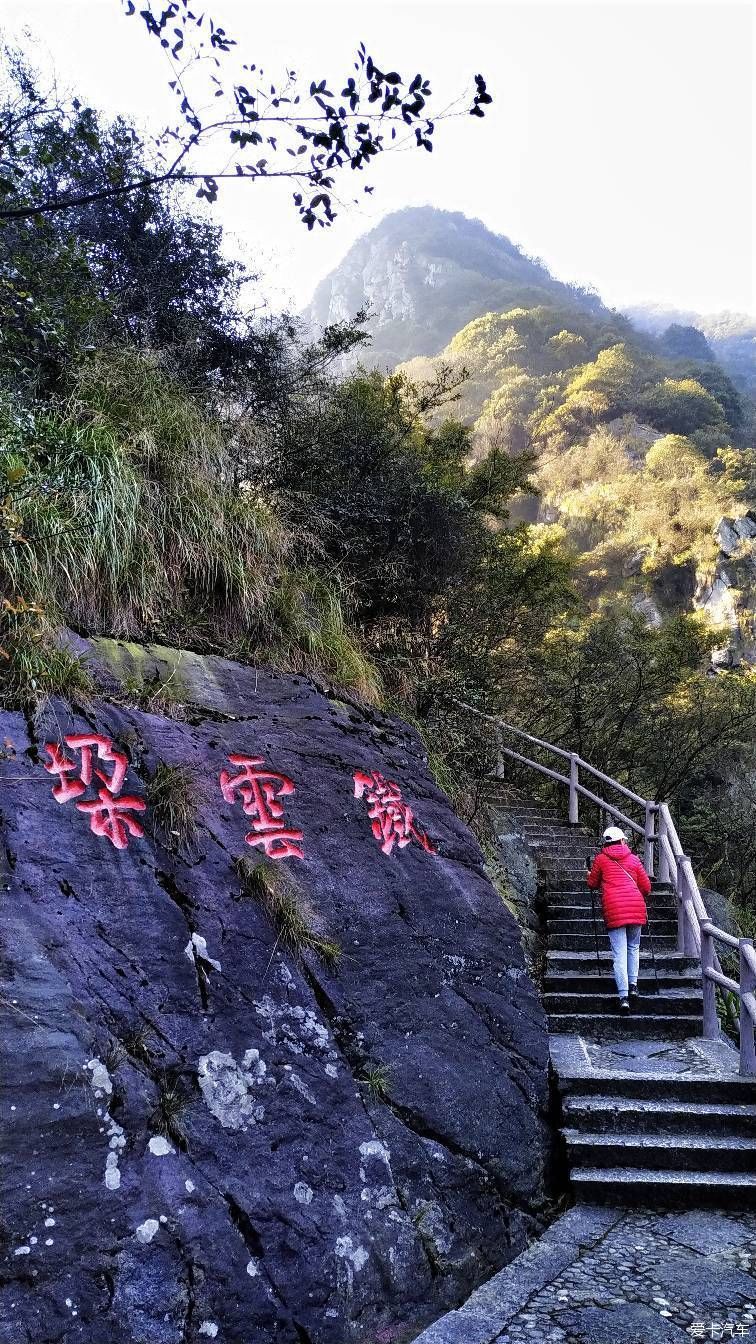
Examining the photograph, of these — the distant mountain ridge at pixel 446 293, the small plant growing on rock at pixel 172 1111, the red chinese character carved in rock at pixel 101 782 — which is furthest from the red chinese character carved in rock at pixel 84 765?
the distant mountain ridge at pixel 446 293

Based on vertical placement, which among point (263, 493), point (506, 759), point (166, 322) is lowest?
point (506, 759)

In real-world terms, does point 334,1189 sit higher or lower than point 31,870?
lower

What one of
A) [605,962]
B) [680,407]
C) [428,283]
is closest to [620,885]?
[605,962]

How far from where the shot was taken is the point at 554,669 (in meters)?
12.0

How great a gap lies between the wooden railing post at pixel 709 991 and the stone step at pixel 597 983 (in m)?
0.68

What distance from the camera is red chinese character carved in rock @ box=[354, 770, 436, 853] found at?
4508mm

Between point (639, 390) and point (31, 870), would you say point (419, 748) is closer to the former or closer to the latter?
point (31, 870)

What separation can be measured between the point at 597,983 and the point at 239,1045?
4.37 metres

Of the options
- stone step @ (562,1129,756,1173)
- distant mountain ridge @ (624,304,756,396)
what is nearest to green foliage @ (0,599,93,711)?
stone step @ (562,1129,756,1173)

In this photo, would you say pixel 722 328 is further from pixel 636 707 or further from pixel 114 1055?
pixel 114 1055

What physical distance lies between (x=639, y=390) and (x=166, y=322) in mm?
32661

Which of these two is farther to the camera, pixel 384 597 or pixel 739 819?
pixel 739 819

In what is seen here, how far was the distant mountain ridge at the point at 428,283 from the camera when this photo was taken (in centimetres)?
5450

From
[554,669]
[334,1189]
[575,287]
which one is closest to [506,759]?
[554,669]
